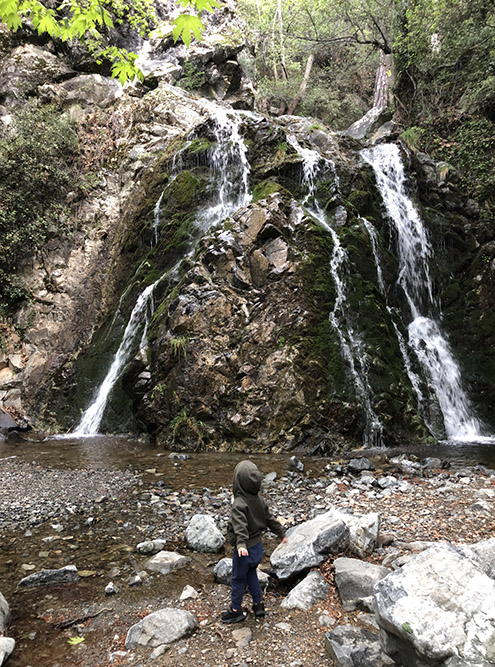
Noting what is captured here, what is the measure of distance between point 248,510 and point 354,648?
1.11 metres

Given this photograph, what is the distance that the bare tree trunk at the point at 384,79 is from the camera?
19078mm

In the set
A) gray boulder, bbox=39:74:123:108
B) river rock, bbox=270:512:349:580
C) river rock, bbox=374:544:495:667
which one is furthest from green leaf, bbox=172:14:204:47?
gray boulder, bbox=39:74:123:108

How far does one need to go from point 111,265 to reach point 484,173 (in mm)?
13876

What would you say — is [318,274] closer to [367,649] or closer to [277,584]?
[277,584]

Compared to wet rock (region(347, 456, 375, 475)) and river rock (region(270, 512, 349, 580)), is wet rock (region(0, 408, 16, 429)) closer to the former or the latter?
wet rock (region(347, 456, 375, 475))

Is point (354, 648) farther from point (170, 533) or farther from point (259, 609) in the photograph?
point (170, 533)

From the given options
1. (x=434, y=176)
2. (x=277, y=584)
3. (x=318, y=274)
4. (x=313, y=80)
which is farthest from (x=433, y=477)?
(x=313, y=80)

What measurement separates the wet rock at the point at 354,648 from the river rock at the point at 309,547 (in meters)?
0.75

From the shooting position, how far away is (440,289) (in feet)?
41.7

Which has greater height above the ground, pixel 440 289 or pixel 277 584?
pixel 440 289

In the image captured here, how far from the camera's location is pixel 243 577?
3.05 meters

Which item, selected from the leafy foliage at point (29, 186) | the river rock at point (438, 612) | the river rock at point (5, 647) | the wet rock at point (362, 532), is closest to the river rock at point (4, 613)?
the river rock at point (5, 647)

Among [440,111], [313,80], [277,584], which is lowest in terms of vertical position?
[277,584]

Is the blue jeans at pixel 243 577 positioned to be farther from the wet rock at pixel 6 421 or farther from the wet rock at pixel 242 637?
the wet rock at pixel 6 421
